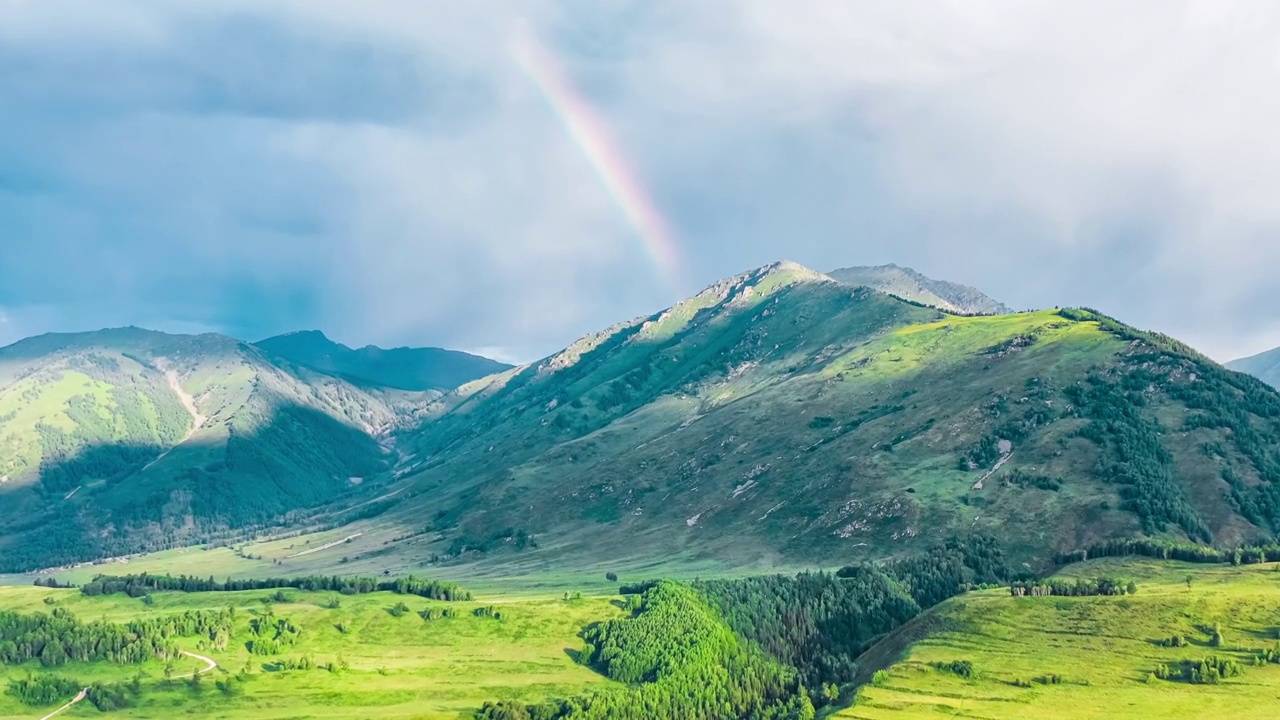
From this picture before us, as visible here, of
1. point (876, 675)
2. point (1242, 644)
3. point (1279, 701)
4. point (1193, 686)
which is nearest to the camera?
point (1279, 701)

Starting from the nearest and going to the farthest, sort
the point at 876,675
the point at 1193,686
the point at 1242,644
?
the point at 1193,686 → the point at 1242,644 → the point at 876,675

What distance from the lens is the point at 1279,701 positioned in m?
156

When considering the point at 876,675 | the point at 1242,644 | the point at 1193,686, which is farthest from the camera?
the point at 876,675

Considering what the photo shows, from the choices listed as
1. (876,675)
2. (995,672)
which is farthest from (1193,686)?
(876,675)

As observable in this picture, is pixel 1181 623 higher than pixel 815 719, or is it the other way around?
pixel 1181 623

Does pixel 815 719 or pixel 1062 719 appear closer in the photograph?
pixel 1062 719

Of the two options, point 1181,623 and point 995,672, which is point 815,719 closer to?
point 995,672

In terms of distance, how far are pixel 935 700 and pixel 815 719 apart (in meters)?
24.7

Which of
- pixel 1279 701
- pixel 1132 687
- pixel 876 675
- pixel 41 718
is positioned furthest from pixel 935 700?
pixel 41 718

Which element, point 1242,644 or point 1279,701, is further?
point 1242,644

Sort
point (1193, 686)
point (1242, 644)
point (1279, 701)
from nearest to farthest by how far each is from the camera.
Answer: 1. point (1279, 701)
2. point (1193, 686)
3. point (1242, 644)

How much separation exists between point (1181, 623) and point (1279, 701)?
38.5 meters

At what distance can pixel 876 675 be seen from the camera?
194m

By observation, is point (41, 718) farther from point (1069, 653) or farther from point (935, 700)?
point (1069, 653)
